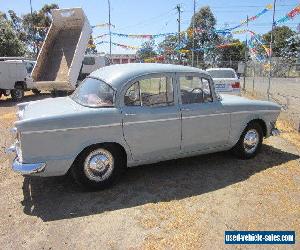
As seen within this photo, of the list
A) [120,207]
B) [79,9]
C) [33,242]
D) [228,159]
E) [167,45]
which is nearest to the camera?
[33,242]

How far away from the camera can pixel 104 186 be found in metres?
5.49

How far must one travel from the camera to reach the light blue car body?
494cm

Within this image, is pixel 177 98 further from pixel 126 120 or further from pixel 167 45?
pixel 167 45

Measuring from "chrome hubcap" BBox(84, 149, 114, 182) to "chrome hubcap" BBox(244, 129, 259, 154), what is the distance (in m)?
2.76

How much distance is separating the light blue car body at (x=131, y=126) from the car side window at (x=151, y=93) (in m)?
0.08

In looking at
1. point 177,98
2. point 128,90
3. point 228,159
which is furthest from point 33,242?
point 228,159

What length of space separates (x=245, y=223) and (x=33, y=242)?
250cm

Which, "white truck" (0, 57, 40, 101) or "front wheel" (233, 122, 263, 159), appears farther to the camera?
"white truck" (0, 57, 40, 101)

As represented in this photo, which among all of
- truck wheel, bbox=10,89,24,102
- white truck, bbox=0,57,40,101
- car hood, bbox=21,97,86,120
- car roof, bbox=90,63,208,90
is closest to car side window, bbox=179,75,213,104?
car roof, bbox=90,63,208,90

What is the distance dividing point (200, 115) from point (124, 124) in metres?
1.38

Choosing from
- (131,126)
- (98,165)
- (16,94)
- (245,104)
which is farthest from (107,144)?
(16,94)

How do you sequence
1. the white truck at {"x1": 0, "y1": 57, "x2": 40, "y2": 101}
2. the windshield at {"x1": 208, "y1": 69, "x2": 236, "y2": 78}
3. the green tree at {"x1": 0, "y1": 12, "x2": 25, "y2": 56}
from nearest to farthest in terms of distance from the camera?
1. the windshield at {"x1": 208, "y1": 69, "x2": 236, "y2": 78}
2. the white truck at {"x1": 0, "y1": 57, "x2": 40, "y2": 101}
3. the green tree at {"x1": 0, "y1": 12, "x2": 25, "y2": 56}

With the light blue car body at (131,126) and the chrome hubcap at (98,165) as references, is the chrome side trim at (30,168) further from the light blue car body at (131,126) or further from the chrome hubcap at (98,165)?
the chrome hubcap at (98,165)

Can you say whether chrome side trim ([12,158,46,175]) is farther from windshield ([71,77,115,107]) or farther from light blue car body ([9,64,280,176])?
windshield ([71,77,115,107])
